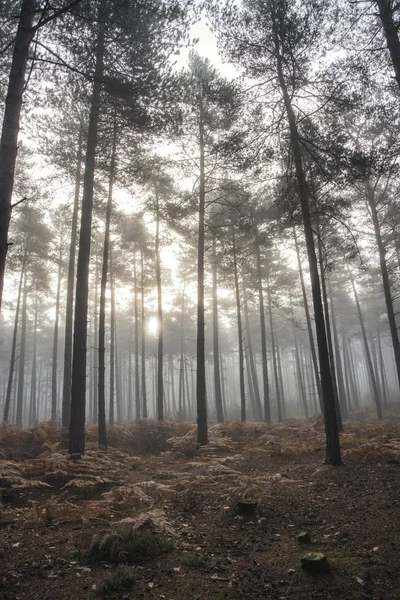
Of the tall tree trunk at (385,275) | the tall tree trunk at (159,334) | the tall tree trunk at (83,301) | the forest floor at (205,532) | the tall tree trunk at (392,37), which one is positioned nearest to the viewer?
the forest floor at (205,532)

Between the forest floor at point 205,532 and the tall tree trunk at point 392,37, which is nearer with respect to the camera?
→ the forest floor at point 205,532

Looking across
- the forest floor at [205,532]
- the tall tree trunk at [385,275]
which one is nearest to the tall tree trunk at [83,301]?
the forest floor at [205,532]

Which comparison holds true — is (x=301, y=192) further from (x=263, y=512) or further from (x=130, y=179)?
(x=263, y=512)

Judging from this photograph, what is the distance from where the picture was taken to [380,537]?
14.1 ft

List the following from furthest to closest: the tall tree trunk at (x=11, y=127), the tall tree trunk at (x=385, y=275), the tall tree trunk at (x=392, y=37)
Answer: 1. the tall tree trunk at (x=385, y=275)
2. the tall tree trunk at (x=392, y=37)
3. the tall tree trunk at (x=11, y=127)

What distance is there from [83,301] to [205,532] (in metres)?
6.84

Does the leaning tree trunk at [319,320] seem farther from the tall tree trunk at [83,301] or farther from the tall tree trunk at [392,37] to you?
the tall tree trunk at [83,301]

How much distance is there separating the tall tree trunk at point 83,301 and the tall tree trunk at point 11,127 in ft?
11.3

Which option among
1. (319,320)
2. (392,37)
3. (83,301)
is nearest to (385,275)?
(319,320)

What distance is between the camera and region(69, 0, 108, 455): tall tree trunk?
937 cm

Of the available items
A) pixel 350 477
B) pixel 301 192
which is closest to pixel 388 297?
pixel 301 192

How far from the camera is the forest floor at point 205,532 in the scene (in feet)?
11.4

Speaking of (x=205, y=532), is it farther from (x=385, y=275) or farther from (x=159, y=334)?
(x=385, y=275)

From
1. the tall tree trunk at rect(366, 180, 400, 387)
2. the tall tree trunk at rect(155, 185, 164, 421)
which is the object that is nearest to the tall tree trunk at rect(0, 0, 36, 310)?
the tall tree trunk at rect(155, 185, 164, 421)
